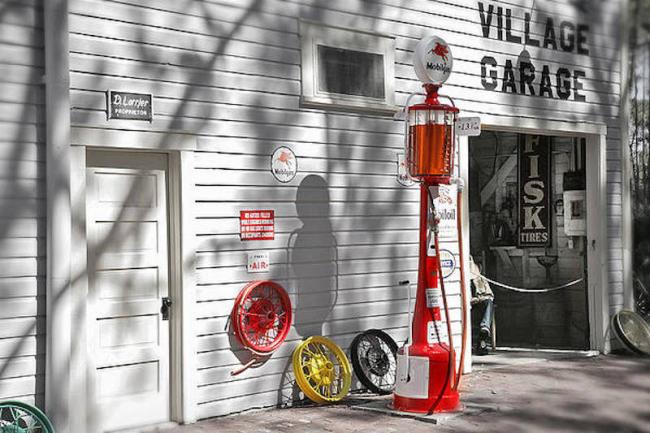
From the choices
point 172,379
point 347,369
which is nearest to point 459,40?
point 347,369

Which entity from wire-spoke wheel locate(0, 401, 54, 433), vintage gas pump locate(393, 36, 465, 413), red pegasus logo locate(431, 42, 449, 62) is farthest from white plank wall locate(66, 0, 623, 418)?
wire-spoke wheel locate(0, 401, 54, 433)

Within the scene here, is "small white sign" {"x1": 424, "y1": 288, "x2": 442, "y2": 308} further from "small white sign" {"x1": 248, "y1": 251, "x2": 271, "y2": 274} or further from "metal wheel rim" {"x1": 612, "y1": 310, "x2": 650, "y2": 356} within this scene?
"metal wheel rim" {"x1": 612, "y1": 310, "x2": 650, "y2": 356}

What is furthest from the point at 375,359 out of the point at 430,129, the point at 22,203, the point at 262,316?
the point at 22,203

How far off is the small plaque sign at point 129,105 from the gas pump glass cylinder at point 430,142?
2.01m

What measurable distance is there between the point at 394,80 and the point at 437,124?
1.34 meters

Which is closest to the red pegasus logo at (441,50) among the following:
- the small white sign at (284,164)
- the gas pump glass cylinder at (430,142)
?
the gas pump glass cylinder at (430,142)

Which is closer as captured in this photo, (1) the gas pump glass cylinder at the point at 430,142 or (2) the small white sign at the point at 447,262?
(1) the gas pump glass cylinder at the point at 430,142

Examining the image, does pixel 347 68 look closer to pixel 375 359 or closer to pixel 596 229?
pixel 375 359

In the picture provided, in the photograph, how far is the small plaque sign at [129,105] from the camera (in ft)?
18.9

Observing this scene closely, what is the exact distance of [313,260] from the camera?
23.0 feet

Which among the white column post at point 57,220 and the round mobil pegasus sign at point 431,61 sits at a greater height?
the round mobil pegasus sign at point 431,61

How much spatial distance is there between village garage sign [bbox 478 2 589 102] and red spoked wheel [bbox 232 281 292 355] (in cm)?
337

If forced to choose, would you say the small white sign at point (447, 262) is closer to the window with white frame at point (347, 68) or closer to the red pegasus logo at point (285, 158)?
the window with white frame at point (347, 68)

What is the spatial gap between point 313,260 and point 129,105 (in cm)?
209
